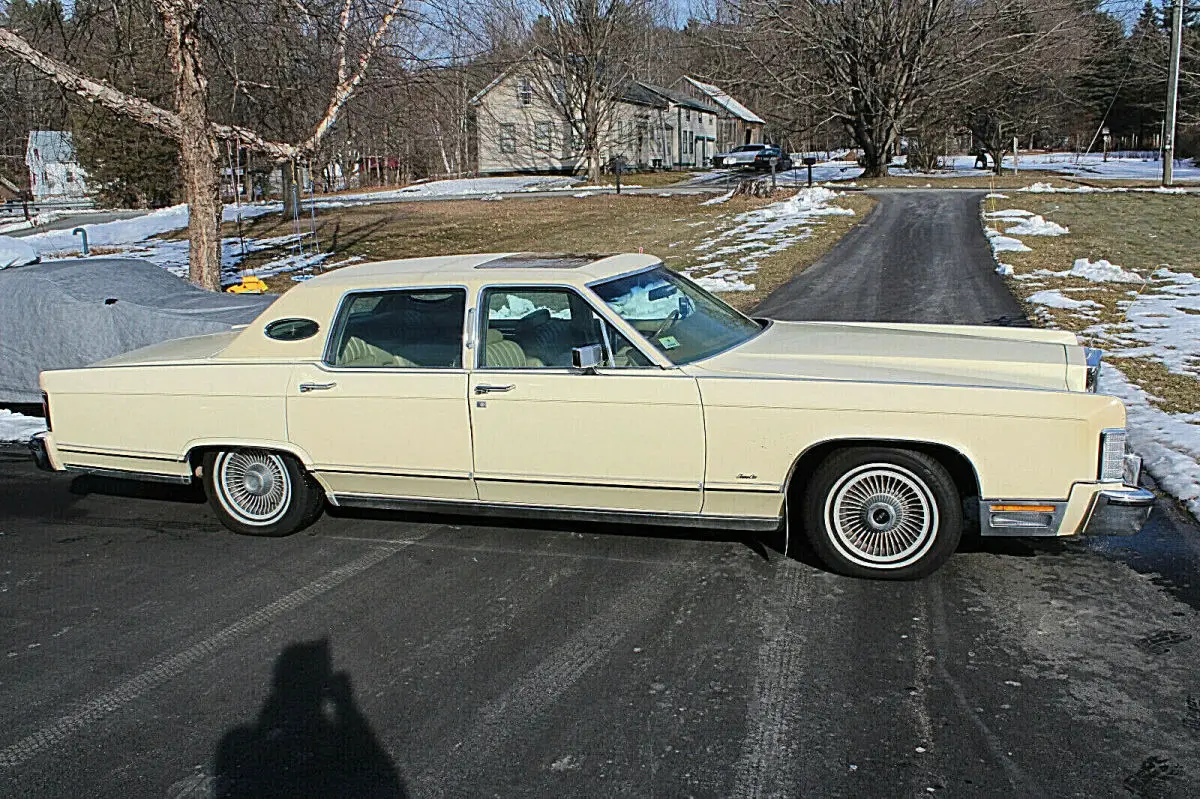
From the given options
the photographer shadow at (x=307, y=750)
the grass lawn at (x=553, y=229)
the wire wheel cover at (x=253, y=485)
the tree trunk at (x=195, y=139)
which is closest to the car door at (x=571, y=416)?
the wire wheel cover at (x=253, y=485)

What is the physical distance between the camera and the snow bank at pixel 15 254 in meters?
11.3

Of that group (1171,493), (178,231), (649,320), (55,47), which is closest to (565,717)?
(649,320)

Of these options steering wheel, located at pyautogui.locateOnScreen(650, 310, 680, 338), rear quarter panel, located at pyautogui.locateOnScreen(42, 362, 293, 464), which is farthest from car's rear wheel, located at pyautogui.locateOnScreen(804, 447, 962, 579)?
rear quarter panel, located at pyautogui.locateOnScreen(42, 362, 293, 464)

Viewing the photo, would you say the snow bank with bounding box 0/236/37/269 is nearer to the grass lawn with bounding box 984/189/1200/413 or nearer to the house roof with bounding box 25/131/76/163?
the house roof with bounding box 25/131/76/163

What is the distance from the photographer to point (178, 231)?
33.6 meters

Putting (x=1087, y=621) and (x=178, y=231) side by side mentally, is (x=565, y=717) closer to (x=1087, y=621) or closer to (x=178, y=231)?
(x=1087, y=621)

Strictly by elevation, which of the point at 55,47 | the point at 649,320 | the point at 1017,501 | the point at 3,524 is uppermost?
the point at 55,47

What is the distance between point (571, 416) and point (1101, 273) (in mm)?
12332

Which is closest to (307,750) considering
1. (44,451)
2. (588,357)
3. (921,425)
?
(588,357)

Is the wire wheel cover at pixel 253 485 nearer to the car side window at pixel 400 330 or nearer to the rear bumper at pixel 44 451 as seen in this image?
the car side window at pixel 400 330

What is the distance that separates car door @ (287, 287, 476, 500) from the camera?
5188mm

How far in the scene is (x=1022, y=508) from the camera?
4500mm

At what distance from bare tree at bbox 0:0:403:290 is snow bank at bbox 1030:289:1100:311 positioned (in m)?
9.31

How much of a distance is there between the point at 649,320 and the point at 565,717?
7.24ft
